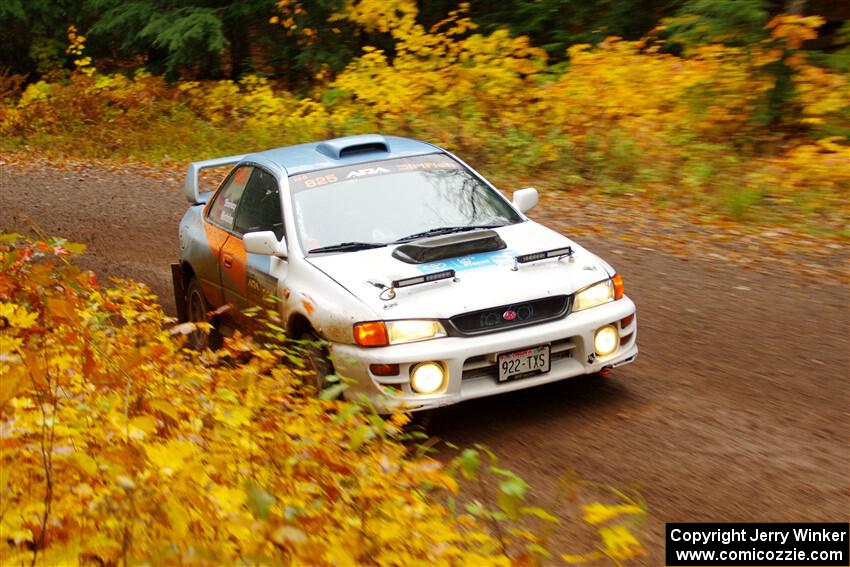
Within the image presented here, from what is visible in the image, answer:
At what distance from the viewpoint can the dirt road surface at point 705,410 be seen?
5137 millimetres

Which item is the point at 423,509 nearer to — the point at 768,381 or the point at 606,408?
the point at 606,408

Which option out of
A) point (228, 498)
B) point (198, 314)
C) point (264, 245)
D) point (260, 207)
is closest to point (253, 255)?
point (260, 207)

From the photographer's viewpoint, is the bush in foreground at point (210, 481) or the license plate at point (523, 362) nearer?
the bush in foreground at point (210, 481)

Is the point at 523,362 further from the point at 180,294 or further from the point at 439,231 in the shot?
the point at 180,294

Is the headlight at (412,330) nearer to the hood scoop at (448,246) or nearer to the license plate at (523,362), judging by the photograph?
the license plate at (523,362)

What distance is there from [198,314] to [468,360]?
3674 mm

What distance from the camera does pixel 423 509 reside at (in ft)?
13.4

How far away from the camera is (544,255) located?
20.9 feet

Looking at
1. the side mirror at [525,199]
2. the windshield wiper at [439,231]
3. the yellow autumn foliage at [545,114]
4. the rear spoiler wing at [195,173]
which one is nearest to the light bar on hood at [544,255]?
the windshield wiper at [439,231]

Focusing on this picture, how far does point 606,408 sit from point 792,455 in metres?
1.22

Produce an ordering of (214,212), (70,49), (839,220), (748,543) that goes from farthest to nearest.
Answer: (70,49) < (839,220) < (214,212) < (748,543)

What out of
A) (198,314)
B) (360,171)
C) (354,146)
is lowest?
(198,314)

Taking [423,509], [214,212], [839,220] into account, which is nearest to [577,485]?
[423,509]

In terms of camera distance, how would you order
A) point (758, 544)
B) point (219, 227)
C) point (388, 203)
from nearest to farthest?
point (758, 544)
point (388, 203)
point (219, 227)
